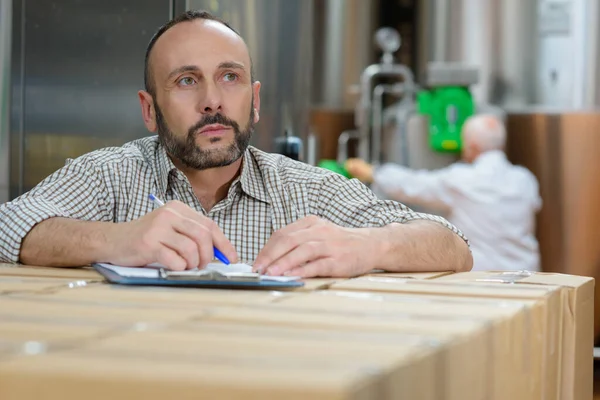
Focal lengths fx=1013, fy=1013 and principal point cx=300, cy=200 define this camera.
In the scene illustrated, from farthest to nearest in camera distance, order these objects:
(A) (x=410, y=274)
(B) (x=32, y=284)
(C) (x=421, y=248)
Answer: (C) (x=421, y=248) < (A) (x=410, y=274) < (B) (x=32, y=284)

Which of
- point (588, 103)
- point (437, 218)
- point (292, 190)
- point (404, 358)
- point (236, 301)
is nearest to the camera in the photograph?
point (404, 358)

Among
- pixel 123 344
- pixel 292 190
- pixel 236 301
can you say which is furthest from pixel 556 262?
pixel 123 344

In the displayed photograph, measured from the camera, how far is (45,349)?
2.09 ft

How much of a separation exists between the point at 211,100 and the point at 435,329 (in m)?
1.04

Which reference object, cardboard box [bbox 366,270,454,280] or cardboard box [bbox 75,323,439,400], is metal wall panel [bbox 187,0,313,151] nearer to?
cardboard box [bbox 366,270,454,280]

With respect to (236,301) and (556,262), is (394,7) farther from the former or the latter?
(236,301)

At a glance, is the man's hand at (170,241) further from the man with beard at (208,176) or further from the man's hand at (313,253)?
the man with beard at (208,176)

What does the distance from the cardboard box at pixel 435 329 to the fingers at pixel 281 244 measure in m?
0.33

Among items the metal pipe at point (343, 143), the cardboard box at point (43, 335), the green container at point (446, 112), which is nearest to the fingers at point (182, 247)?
the cardboard box at point (43, 335)

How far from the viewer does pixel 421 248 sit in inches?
57.0

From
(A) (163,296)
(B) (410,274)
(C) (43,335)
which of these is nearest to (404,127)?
(B) (410,274)

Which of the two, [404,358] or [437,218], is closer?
[404,358]

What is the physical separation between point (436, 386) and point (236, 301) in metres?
0.28

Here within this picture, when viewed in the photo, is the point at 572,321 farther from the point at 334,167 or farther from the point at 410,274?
the point at 334,167
